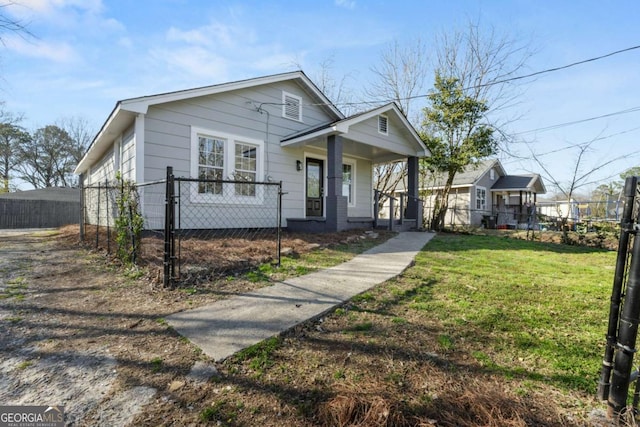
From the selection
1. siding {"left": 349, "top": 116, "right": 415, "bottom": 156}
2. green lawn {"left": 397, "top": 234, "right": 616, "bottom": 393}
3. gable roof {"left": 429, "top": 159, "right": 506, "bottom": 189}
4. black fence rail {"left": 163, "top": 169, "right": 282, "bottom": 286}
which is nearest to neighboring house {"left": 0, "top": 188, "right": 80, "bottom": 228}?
black fence rail {"left": 163, "top": 169, "right": 282, "bottom": 286}

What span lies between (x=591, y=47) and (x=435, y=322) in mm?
8807

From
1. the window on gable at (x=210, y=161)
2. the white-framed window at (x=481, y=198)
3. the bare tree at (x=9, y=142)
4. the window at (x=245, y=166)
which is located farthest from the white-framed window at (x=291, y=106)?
the bare tree at (x=9, y=142)

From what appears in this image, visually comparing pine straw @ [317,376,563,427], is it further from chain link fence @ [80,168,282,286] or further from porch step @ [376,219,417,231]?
porch step @ [376,219,417,231]

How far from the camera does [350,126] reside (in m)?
8.41

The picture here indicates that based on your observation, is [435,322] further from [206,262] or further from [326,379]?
[206,262]

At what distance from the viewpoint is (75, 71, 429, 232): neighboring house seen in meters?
6.87

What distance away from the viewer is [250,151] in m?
8.41

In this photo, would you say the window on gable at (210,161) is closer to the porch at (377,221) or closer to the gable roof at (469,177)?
the porch at (377,221)

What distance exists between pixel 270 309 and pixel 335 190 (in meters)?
5.44

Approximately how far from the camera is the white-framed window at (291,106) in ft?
30.1

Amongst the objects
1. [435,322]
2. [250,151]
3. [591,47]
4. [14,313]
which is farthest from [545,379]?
[591,47]

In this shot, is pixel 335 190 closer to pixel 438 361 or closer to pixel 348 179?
pixel 348 179

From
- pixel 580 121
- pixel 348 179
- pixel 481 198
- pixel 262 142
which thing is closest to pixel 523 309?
pixel 262 142

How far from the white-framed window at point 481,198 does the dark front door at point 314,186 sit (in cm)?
1563
